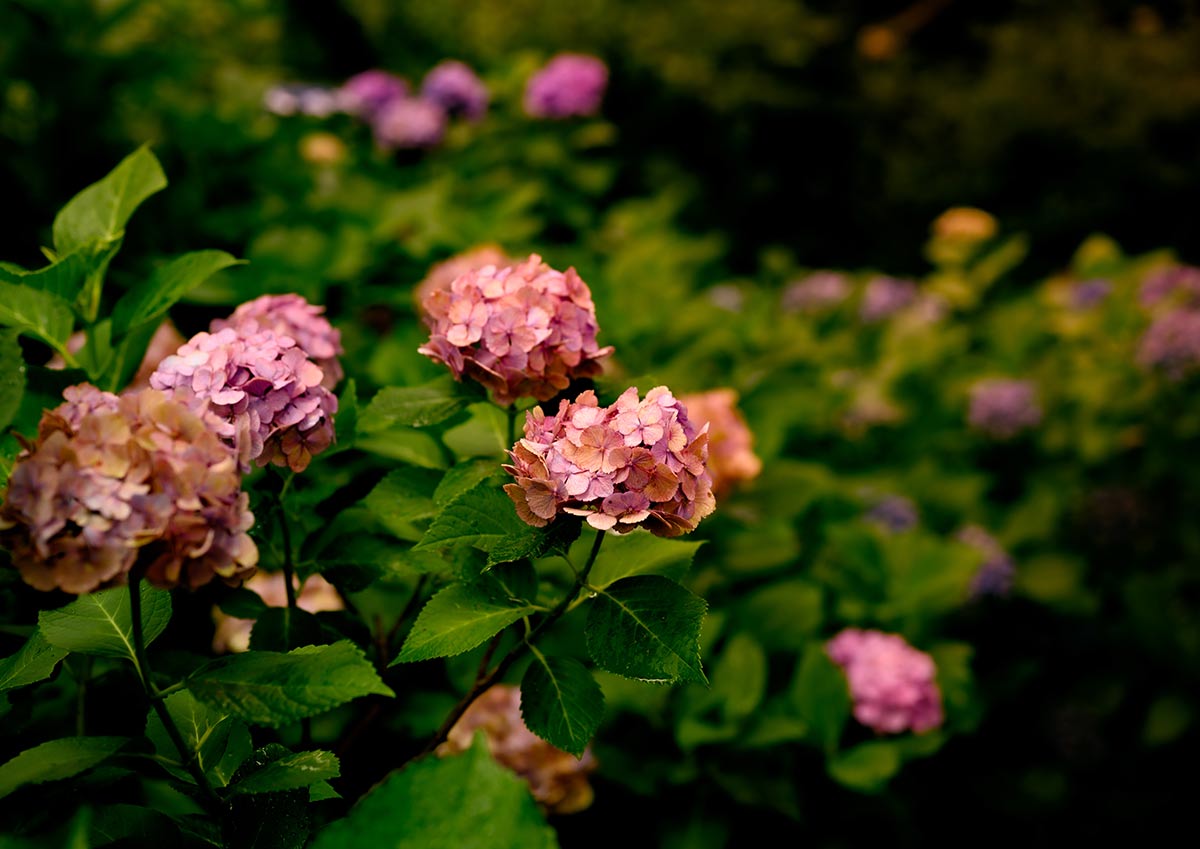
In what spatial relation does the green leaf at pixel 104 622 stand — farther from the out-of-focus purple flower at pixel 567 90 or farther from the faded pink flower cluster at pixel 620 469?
the out-of-focus purple flower at pixel 567 90

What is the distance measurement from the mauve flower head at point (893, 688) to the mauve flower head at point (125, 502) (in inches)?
48.2

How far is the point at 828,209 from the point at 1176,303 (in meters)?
3.48

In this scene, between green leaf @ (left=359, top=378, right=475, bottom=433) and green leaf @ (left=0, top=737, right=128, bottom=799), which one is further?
green leaf @ (left=359, top=378, right=475, bottom=433)

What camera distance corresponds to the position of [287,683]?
2.48ft

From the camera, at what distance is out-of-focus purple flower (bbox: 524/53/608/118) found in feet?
10.1

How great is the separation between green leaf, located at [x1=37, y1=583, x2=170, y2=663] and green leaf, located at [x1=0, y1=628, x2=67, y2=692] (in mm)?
23

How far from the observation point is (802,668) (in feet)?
5.23

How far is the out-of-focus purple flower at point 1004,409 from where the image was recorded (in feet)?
10.0

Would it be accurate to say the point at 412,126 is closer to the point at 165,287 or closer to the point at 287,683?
the point at 165,287

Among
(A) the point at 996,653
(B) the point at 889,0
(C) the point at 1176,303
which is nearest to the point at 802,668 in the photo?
(A) the point at 996,653

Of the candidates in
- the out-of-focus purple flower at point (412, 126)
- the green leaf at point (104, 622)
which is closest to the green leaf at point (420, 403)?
the green leaf at point (104, 622)

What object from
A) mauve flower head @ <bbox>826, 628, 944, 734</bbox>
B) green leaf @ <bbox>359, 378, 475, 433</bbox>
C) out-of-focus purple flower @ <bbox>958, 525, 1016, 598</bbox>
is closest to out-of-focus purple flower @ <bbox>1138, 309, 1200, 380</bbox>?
out-of-focus purple flower @ <bbox>958, 525, 1016, 598</bbox>

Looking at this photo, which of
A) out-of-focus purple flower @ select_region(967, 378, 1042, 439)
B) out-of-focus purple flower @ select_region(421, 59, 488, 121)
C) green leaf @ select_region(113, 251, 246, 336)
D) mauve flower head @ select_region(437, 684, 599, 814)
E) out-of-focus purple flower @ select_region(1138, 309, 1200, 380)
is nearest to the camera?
green leaf @ select_region(113, 251, 246, 336)

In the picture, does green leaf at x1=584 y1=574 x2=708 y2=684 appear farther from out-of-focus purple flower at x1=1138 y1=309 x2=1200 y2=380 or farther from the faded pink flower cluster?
out-of-focus purple flower at x1=1138 y1=309 x2=1200 y2=380
